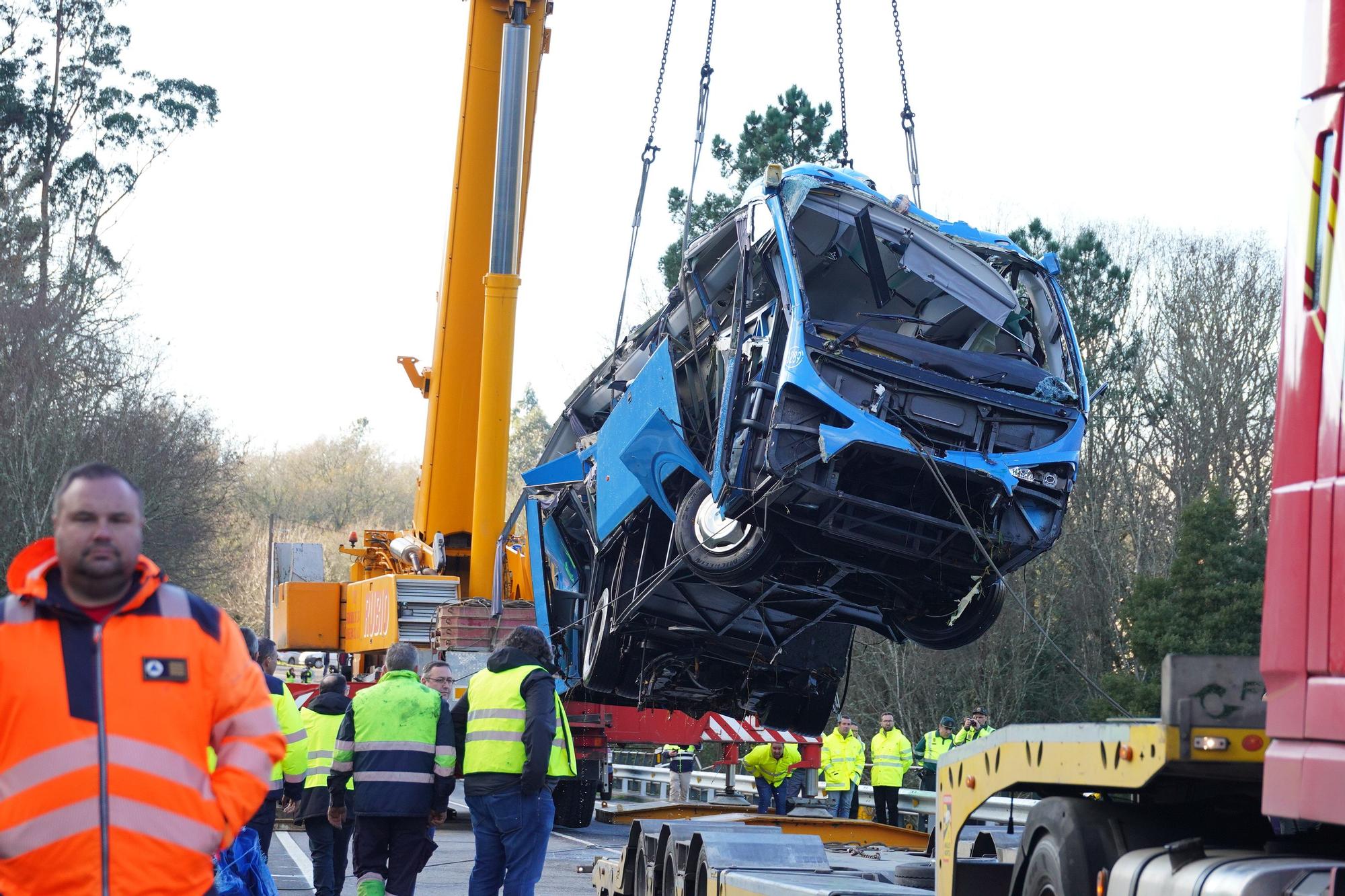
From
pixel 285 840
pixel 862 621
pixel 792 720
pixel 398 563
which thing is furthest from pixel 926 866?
pixel 398 563

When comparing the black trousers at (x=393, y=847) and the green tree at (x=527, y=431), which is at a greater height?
the green tree at (x=527, y=431)

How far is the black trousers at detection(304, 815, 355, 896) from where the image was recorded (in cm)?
930

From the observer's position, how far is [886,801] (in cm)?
1764

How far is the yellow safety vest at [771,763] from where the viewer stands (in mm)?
17719

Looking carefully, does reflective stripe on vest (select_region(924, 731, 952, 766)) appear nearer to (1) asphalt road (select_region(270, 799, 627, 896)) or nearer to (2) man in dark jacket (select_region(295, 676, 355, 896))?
(1) asphalt road (select_region(270, 799, 627, 896))

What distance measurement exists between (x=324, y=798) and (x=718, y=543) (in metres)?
2.81

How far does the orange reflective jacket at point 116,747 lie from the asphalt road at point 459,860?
752 cm

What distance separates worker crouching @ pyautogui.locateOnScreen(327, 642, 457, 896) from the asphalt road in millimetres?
2575

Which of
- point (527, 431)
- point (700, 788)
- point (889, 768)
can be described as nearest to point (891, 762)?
point (889, 768)

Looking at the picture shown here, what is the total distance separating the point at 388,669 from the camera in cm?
842

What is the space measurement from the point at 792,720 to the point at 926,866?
→ 6.18 m

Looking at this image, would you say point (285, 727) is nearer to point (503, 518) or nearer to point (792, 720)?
point (792, 720)

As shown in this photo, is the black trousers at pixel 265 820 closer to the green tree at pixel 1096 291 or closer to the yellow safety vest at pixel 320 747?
the yellow safety vest at pixel 320 747

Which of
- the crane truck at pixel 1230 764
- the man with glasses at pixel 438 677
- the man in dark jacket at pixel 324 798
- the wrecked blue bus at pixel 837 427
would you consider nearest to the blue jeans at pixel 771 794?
the wrecked blue bus at pixel 837 427
